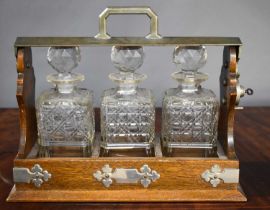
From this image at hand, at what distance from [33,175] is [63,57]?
0.21 metres

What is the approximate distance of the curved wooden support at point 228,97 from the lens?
876 millimetres

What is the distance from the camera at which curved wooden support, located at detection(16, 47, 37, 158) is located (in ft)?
2.91

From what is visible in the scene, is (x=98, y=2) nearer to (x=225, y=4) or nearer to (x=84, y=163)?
(x=225, y=4)

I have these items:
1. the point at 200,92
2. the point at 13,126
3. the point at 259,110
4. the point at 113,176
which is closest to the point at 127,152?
the point at 113,176

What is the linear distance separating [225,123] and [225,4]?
2.00 ft

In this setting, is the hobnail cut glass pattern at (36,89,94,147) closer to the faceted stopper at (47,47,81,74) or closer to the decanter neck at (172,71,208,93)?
the faceted stopper at (47,47,81,74)

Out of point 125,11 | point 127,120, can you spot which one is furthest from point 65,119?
point 125,11

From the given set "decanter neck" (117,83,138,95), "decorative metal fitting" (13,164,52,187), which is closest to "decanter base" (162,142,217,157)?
"decanter neck" (117,83,138,95)

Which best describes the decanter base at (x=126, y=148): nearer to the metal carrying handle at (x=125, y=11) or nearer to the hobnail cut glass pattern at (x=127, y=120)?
the hobnail cut glass pattern at (x=127, y=120)

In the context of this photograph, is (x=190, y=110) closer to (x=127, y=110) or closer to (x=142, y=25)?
(x=127, y=110)

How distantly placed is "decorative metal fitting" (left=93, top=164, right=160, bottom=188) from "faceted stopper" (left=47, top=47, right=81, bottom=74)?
7.6 inches

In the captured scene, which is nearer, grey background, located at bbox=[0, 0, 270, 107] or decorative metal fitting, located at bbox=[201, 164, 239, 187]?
decorative metal fitting, located at bbox=[201, 164, 239, 187]

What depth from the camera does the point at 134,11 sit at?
904 mm

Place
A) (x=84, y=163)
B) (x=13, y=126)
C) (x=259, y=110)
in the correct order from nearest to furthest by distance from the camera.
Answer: (x=84, y=163) < (x=13, y=126) < (x=259, y=110)
